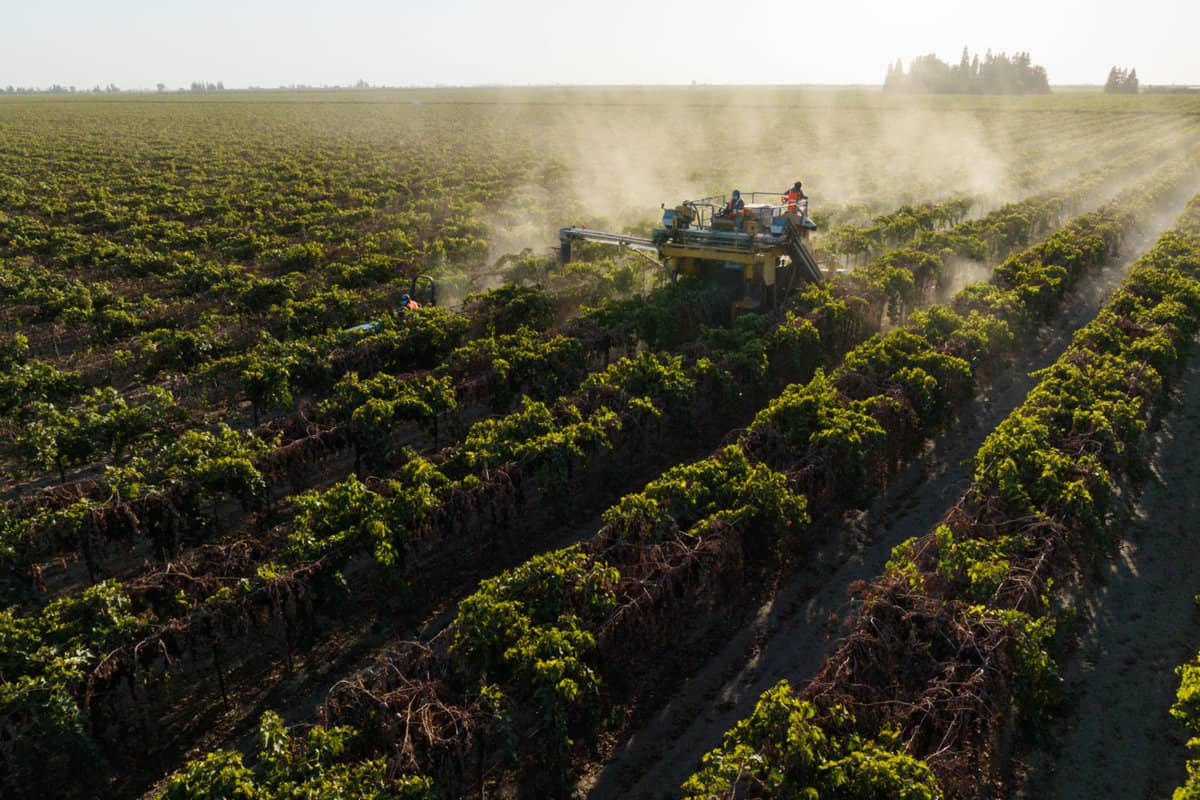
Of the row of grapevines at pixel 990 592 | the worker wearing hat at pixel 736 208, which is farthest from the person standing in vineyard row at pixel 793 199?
the row of grapevines at pixel 990 592

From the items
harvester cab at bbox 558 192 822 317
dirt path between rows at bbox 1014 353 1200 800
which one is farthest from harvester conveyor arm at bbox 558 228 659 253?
dirt path between rows at bbox 1014 353 1200 800

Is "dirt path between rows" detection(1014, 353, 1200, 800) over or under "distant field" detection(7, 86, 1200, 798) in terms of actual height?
under

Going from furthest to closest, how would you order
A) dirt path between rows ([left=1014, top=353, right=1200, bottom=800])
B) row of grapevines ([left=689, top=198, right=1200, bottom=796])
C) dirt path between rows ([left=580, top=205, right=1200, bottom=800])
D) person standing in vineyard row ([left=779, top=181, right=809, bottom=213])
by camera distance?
person standing in vineyard row ([left=779, top=181, right=809, bottom=213])
dirt path between rows ([left=580, top=205, right=1200, bottom=800])
dirt path between rows ([left=1014, top=353, right=1200, bottom=800])
row of grapevines ([left=689, top=198, right=1200, bottom=796])

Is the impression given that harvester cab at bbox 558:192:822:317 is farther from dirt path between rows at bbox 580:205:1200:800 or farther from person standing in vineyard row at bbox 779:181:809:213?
dirt path between rows at bbox 580:205:1200:800

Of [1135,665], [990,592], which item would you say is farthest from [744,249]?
[1135,665]

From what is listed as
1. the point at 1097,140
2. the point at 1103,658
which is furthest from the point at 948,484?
the point at 1097,140

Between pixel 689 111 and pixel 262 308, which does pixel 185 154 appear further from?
pixel 689 111
